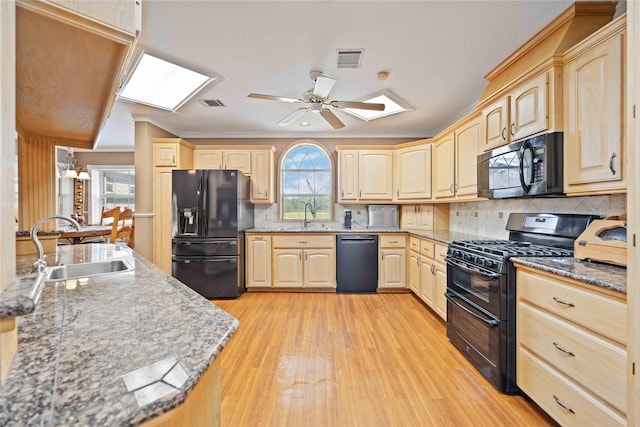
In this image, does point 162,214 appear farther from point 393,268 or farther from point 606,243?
point 606,243

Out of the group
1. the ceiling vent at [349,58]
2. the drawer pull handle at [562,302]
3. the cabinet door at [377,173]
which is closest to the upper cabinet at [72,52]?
the ceiling vent at [349,58]

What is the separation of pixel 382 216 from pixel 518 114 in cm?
274

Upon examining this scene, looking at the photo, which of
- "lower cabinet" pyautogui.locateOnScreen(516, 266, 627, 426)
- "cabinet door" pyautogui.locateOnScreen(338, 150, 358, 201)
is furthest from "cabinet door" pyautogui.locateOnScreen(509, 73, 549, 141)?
"cabinet door" pyautogui.locateOnScreen(338, 150, 358, 201)

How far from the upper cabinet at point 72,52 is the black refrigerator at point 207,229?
7.42 feet

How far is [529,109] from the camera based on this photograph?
1.99 metres

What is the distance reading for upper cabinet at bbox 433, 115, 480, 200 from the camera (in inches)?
115

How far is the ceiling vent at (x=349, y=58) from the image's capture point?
92.6 inches

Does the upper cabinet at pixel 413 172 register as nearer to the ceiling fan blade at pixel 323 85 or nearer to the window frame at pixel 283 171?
the window frame at pixel 283 171

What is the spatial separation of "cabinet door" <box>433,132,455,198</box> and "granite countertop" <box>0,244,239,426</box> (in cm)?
309

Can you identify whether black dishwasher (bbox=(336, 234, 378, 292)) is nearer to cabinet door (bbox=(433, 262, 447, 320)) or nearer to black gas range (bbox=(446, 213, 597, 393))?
cabinet door (bbox=(433, 262, 447, 320))

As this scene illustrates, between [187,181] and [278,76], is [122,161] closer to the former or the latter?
[187,181]

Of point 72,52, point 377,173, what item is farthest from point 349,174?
point 72,52

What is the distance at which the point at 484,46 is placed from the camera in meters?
2.29

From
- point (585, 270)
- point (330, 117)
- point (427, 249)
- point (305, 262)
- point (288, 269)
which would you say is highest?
point (330, 117)
